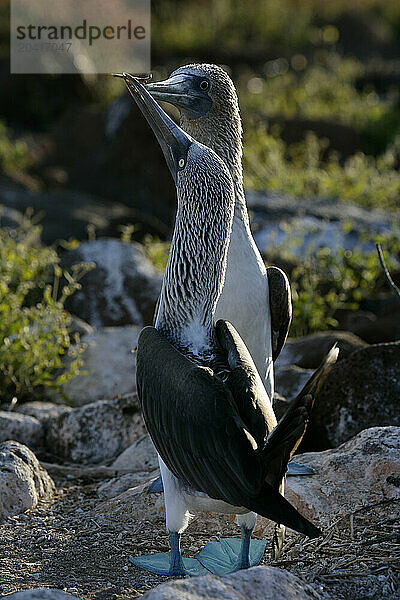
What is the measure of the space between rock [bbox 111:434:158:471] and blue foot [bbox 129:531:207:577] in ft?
4.16

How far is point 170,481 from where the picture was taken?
12.1ft

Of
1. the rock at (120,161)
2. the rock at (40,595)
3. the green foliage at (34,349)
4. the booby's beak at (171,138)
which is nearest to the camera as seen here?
the rock at (40,595)

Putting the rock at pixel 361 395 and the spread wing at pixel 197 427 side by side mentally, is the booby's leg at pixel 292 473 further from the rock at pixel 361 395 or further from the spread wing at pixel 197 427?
the spread wing at pixel 197 427

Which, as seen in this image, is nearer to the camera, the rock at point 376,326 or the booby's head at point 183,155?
the booby's head at point 183,155

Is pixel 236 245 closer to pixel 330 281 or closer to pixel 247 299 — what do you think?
pixel 247 299

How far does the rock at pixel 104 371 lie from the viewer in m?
6.60

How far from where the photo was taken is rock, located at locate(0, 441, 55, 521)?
4582 millimetres

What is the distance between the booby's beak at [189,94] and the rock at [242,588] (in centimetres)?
239

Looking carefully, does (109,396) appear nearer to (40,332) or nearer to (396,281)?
(40,332)

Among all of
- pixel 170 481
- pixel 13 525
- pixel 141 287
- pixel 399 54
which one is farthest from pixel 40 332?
pixel 399 54

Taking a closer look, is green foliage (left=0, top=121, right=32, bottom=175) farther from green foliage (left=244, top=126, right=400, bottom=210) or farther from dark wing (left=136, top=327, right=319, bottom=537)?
dark wing (left=136, top=327, right=319, bottom=537)

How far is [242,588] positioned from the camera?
3180 millimetres

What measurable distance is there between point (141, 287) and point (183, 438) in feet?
14.7

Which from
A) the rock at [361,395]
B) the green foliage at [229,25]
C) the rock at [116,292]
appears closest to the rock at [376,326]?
the rock at [361,395]
